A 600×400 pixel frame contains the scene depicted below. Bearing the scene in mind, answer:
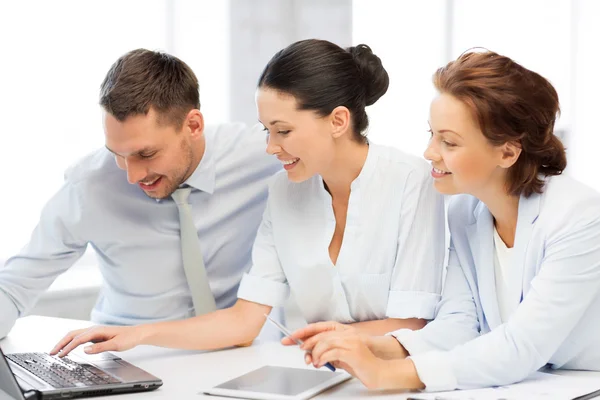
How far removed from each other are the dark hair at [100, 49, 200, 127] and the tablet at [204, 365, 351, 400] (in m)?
0.74

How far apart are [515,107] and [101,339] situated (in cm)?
103

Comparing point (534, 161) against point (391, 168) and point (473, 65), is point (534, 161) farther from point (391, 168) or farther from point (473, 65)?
point (391, 168)

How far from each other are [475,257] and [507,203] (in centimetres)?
14

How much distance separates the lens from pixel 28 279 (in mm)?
2232

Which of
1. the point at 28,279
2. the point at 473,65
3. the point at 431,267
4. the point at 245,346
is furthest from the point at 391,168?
the point at 28,279

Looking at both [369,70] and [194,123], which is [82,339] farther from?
[369,70]

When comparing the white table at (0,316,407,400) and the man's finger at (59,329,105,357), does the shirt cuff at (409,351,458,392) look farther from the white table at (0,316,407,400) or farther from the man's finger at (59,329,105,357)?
the man's finger at (59,329,105,357)

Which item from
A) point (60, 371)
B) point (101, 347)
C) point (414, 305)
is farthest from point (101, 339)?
point (414, 305)

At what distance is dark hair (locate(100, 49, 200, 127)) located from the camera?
6.83 ft

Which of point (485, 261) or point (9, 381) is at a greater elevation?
point (485, 261)

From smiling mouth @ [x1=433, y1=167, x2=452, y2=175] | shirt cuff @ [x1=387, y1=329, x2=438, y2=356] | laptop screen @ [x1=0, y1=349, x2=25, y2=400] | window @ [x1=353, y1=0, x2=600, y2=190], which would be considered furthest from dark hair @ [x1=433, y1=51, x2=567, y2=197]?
window @ [x1=353, y1=0, x2=600, y2=190]

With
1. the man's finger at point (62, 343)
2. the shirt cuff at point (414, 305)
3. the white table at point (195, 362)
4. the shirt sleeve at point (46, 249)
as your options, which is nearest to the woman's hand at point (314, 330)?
the white table at point (195, 362)

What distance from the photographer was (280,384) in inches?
63.4

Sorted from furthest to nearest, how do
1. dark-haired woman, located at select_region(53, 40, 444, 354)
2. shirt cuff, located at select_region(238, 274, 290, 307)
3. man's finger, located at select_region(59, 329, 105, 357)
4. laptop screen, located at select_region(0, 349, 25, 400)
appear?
shirt cuff, located at select_region(238, 274, 290, 307)
dark-haired woman, located at select_region(53, 40, 444, 354)
man's finger, located at select_region(59, 329, 105, 357)
laptop screen, located at select_region(0, 349, 25, 400)
